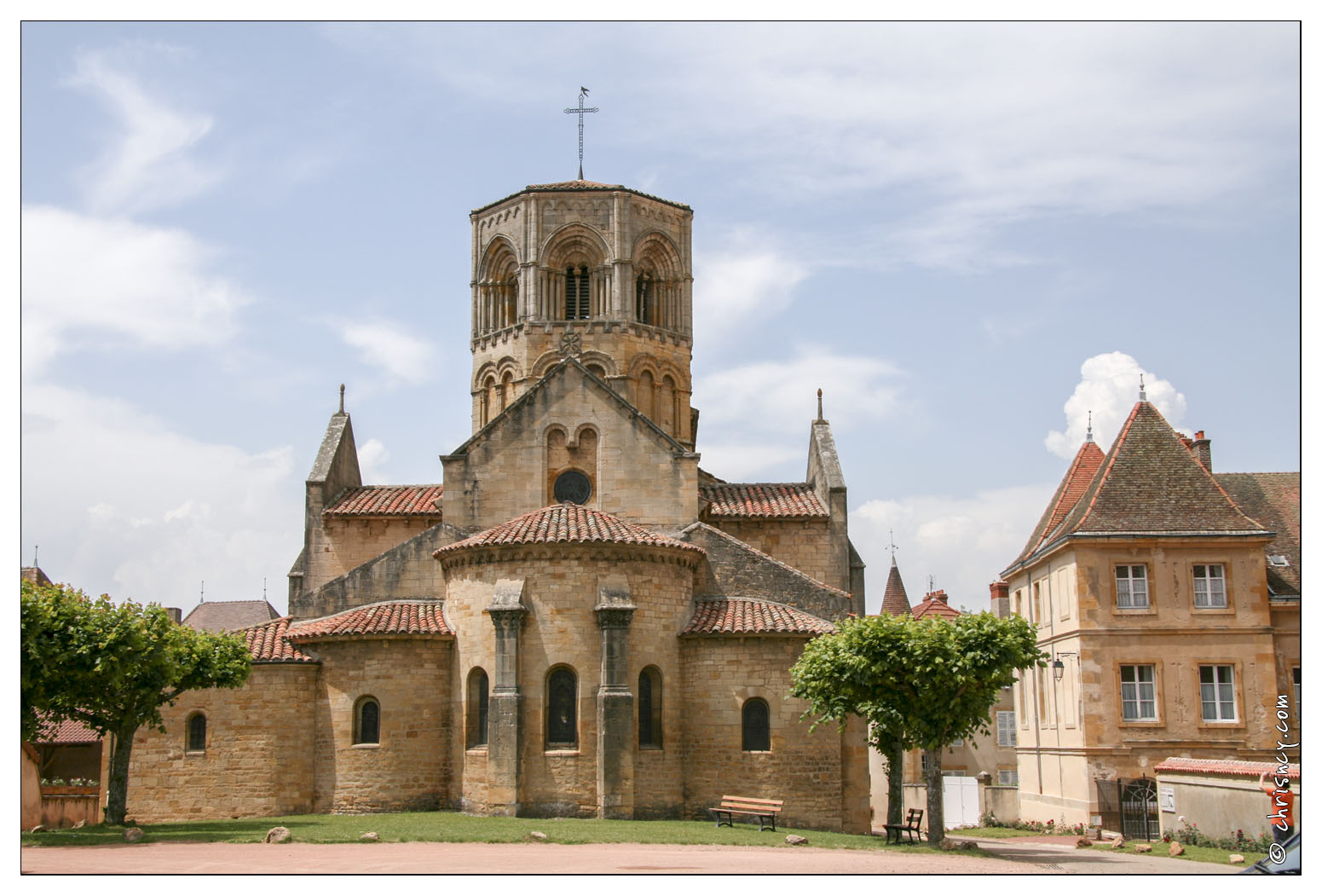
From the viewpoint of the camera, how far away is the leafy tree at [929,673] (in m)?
26.0

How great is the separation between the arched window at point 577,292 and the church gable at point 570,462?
6.73 m

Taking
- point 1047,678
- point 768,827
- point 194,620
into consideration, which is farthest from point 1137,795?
point 194,620

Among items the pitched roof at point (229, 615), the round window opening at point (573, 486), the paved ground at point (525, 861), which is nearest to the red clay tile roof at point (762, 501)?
the round window opening at point (573, 486)

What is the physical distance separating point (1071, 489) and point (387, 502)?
68.4 feet

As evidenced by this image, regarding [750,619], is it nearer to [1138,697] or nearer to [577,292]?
[1138,697]

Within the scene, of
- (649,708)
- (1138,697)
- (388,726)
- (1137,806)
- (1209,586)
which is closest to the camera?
(649,708)

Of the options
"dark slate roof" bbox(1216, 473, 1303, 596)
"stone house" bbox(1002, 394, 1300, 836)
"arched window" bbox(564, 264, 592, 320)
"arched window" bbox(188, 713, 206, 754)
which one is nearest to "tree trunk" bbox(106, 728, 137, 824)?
"arched window" bbox(188, 713, 206, 754)

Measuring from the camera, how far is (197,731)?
105 ft

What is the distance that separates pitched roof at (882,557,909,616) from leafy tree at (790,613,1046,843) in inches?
1561

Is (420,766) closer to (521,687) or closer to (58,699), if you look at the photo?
(521,687)

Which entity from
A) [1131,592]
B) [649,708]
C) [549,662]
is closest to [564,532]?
[549,662]

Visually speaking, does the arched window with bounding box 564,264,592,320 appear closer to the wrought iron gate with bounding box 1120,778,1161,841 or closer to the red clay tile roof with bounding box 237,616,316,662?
the red clay tile roof with bounding box 237,616,316,662

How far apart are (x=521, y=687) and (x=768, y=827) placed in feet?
21.3

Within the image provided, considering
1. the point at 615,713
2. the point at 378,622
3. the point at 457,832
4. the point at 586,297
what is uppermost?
the point at 586,297
